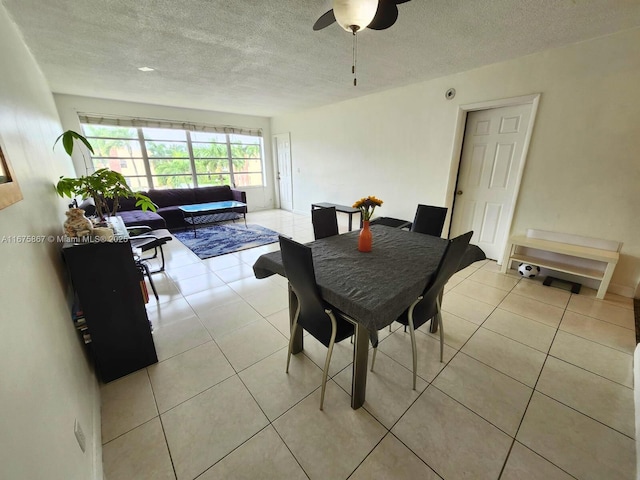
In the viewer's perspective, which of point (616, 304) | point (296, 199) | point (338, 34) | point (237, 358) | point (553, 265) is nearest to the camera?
point (237, 358)

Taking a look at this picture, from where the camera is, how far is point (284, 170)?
6.77 m

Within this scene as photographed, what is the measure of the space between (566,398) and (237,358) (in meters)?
2.10

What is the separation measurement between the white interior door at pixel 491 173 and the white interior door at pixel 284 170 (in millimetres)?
4188

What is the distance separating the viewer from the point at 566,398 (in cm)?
152

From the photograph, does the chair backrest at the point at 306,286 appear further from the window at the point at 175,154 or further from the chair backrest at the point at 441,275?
the window at the point at 175,154

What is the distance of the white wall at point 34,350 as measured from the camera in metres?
0.68

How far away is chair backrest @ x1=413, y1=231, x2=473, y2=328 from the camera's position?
1430mm

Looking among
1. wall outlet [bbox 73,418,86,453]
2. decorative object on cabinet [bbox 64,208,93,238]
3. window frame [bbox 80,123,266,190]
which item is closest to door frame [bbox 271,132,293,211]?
window frame [bbox 80,123,266,190]

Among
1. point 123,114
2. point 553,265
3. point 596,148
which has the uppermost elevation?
point 123,114

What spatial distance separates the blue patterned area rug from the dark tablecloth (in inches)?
94.8

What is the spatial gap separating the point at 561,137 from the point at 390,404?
3149mm

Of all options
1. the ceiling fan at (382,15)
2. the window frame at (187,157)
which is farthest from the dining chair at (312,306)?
the window frame at (187,157)

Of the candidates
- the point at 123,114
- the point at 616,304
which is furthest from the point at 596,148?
the point at 123,114

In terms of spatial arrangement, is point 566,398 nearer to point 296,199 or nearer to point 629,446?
point 629,446
